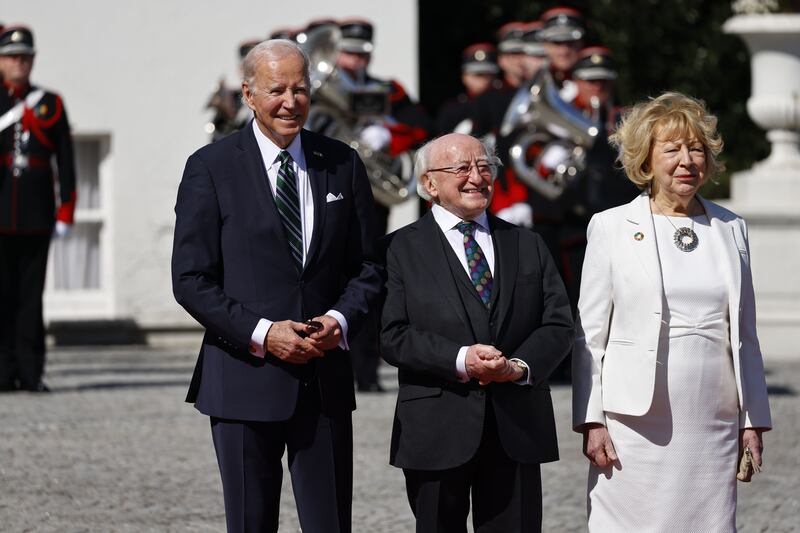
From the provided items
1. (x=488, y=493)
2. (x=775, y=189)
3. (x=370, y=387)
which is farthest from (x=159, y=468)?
(x=775, y=189)

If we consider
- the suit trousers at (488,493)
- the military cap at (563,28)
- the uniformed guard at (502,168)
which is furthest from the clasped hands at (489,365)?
the military cap at (563,28)

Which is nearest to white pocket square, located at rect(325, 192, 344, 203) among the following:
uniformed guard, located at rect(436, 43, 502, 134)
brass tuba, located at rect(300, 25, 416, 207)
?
brass tuba, located at rect(300, 25, 416, 207)

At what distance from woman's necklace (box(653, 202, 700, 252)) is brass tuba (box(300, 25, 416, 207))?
5.87 m

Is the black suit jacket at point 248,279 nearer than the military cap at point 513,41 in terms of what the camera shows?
Yes

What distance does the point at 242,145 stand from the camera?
5277mm

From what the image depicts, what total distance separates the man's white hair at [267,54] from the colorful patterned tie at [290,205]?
0.78ft

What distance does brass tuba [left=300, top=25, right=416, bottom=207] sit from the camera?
11133mm

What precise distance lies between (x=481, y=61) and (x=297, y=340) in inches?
369

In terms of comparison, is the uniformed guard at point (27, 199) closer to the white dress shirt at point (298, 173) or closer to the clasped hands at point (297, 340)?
the white dress shirt at point (298, 173)

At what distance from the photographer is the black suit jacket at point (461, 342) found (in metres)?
5.18

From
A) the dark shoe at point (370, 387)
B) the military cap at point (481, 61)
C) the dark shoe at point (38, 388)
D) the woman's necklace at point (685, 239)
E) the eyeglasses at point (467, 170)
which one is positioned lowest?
the dark shoe at point (38, 388)

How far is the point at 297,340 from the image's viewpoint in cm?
504

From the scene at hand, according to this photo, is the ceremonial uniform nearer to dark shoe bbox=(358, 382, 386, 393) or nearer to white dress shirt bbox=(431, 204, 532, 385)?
dark shoe bbox=(358, 382, 386, 393)

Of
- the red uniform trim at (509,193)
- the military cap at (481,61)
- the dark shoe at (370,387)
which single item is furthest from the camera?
the military cap at (481,61)
